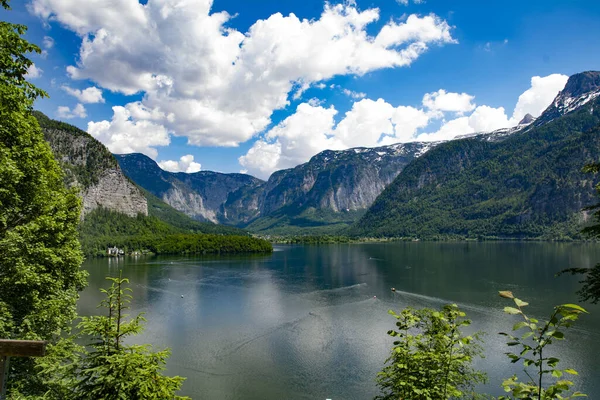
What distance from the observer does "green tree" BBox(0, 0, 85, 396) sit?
A: 525 inches

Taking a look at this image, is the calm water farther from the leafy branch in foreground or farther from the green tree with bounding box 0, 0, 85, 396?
the leafy branch in foreground

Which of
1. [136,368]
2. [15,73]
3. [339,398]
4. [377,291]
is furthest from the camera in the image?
[377,291]

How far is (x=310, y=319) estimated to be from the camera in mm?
58156

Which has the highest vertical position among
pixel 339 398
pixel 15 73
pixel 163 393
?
→ pixel 15 73

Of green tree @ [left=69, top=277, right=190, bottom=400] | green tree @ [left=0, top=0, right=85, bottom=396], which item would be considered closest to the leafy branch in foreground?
green tree @ [left=69, top=277, right=190, bottom=400]

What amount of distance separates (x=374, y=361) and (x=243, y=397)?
48.2 feet

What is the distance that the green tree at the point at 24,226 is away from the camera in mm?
13328

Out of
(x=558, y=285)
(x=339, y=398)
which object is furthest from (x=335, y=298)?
(x=558, y=285)

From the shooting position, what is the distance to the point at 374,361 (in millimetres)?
40469

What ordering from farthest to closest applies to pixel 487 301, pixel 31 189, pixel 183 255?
pixel 183 255, pixel 487 301, pixel 31 189

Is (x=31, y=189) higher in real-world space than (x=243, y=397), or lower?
higher

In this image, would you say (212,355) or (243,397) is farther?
(212,355)

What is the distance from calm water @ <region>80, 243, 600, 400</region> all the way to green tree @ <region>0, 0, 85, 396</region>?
20.0 meters

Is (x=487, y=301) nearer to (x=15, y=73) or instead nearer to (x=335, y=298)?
(x=335, y=298)
